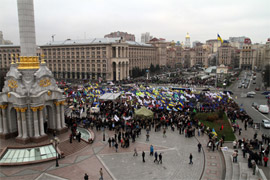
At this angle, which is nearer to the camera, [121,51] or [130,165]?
[130,165]

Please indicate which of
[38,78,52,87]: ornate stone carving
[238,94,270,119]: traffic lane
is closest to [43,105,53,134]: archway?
[38,78,52,87]: ornate stone carving

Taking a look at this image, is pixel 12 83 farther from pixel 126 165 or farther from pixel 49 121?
pixel 126 165

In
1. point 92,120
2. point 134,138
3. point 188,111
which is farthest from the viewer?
point 188,111

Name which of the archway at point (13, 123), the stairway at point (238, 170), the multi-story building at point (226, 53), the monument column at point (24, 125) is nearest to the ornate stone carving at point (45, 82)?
the monument column at point (24, 125)

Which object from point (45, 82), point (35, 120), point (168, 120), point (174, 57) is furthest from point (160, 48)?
point (35, 120)

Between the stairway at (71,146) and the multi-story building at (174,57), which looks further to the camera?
the multi-story building at (174,57)

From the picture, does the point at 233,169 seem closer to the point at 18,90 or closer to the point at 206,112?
the point at 206,112

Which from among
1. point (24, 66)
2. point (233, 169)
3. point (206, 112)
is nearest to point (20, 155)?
point (24, 66)

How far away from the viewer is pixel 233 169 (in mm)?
19141

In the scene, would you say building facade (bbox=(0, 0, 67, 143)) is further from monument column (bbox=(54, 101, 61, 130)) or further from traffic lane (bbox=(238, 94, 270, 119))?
traffic lane (bbox=(238, 94, 270, 119))

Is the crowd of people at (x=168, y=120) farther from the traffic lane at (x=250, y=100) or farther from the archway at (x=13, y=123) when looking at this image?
the archway at (x=13, y=123)

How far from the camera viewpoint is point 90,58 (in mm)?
87312

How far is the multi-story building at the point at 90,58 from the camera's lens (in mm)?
84938

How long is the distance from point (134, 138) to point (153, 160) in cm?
472
